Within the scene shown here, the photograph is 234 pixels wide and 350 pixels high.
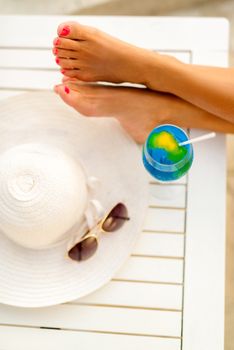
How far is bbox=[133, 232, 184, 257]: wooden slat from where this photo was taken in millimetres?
931

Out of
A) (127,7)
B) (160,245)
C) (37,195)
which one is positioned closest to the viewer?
(37,195)

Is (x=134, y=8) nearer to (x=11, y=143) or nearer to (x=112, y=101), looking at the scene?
(x=112, y=101)

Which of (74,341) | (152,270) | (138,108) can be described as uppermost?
→ (138,108)

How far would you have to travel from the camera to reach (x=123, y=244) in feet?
3.02

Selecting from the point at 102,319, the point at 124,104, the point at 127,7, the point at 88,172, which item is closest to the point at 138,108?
the point at 124,104

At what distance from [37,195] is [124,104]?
0.27 meters

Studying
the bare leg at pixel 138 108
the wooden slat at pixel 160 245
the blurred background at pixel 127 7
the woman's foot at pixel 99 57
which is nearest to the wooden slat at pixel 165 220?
the wooden slat at pixel 160 245

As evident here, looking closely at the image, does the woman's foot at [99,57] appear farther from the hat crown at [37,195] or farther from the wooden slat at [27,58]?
the hat crown at [37,195]

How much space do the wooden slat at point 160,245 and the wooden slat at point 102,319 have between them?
0.11 metres

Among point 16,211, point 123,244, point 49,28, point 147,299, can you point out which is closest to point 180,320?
point 147,299

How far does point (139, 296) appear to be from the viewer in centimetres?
92

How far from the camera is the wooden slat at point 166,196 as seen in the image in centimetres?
95

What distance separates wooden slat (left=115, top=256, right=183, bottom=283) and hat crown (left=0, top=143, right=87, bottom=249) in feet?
0.46

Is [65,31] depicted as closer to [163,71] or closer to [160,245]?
[163,71]
